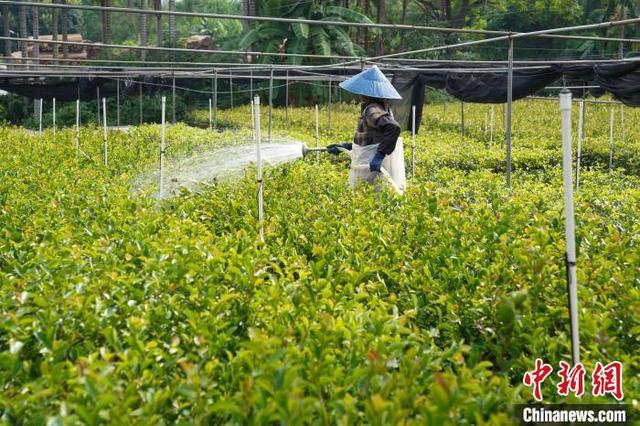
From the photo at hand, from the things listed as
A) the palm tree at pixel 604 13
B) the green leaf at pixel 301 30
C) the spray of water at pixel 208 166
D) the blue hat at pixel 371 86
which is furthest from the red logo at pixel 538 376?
the palm tree at pixel 604 13

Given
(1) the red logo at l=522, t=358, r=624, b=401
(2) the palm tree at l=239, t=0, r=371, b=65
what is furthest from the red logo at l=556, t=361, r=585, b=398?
(2) the palm tree at l=239, t=0, r=371, b=65

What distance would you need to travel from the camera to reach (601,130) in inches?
711

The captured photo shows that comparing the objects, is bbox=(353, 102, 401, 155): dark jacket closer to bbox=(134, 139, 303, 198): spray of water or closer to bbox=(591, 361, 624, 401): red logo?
bbox=(134, 139, 303, 198): spray of water

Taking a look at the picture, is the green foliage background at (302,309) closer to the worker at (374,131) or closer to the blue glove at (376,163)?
the blue glove at (376,163)

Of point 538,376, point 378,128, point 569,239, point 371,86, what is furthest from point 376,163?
point 538,376

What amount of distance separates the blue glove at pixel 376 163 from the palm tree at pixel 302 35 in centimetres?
1811

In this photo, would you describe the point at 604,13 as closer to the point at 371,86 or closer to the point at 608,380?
the point at 371,86

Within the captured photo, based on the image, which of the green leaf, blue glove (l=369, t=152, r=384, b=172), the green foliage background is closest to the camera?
the green foliage background

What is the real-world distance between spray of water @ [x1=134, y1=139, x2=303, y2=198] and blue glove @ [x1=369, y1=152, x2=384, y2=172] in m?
1.07

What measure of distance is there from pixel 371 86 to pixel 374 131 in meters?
0.38

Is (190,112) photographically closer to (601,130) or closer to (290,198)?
(601,130)

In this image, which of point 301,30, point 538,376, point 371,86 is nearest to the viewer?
point 538,376

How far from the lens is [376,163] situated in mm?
6598

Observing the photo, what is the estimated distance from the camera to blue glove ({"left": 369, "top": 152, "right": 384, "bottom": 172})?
659cm
